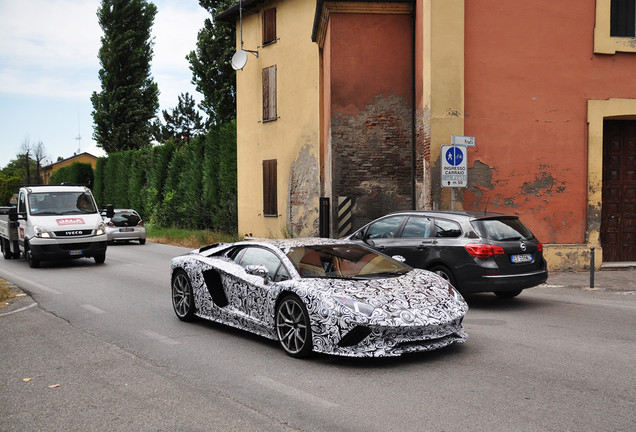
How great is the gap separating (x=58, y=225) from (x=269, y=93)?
32.9 ft

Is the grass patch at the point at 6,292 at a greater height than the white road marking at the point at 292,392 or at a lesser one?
lesser

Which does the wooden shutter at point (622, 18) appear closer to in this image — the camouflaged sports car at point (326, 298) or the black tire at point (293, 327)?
the camouflaged sports car at point (326, 298)

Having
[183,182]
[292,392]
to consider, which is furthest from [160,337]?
[183,182]

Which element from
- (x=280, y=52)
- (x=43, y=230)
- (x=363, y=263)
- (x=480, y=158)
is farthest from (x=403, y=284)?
(x=280, y=52)

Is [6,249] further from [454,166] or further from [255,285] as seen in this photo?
[255,285]

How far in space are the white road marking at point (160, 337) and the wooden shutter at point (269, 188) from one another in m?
15.0

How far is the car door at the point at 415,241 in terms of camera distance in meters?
9.68

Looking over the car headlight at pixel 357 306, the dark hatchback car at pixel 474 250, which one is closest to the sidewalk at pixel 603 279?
the dark hatchback car at pixel 474 250

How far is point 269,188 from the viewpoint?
75.3ft

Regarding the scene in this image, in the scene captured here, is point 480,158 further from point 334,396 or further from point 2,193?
point 2,193

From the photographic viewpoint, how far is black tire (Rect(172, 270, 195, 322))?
26.7 ft

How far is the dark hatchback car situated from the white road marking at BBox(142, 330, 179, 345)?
14.2ft

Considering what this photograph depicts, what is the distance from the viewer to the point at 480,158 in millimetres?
14312

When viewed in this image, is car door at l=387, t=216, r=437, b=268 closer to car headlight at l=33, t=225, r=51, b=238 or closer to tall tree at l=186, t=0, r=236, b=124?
car headlight at l=33, t=225, r=51, b=238
